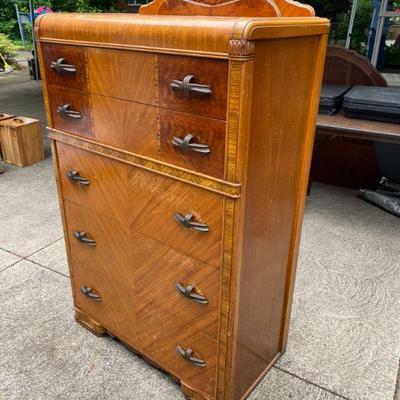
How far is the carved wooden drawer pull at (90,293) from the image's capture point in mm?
2096

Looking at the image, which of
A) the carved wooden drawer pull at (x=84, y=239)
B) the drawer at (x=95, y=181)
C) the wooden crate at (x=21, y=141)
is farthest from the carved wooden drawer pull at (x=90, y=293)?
the wooden crate at (x=21, y=141)

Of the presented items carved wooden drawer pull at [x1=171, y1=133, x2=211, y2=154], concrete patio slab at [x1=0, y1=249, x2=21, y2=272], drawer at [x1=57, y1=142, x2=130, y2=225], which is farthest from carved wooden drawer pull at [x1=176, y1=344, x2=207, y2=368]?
concrete patio slab at [x1=0, y1=249, x2=21, y2=272]

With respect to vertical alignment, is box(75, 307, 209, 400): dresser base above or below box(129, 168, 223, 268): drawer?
below

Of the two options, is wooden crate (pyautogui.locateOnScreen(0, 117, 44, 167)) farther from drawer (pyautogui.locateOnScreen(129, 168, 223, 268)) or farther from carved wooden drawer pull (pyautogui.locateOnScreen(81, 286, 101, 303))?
drawer (pyautogui.locateOnScreen(129, 168, 223, 268))

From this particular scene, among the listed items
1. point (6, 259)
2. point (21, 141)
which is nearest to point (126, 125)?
point (6, 259)

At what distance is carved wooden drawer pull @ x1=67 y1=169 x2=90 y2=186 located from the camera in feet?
6.04

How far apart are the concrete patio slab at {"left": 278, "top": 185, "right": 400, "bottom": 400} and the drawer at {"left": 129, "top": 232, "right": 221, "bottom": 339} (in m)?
0.69

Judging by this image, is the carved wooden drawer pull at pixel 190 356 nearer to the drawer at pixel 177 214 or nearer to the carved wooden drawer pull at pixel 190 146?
the drawer at pixel 177 214

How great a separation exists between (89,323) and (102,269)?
42 cm

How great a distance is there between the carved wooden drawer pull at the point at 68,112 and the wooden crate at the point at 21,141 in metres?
2.85

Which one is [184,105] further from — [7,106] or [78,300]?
[7,106]

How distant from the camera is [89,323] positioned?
2.24 meters

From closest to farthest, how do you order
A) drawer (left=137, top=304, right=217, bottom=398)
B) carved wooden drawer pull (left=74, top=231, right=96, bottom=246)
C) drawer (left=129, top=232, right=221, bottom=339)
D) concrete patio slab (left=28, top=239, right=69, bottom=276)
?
1. drawer (left=129, top=232, right=221, bottom=339)
2. drawer (left=137, top=304, right=217, bottom=398)
3. carved wooden drawer pull (left=74, top=231, right=96, bottom=246)
4. concrete patio slab (left=28, top=239, right=69, bottom=276)

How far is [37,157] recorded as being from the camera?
468 centimetres
